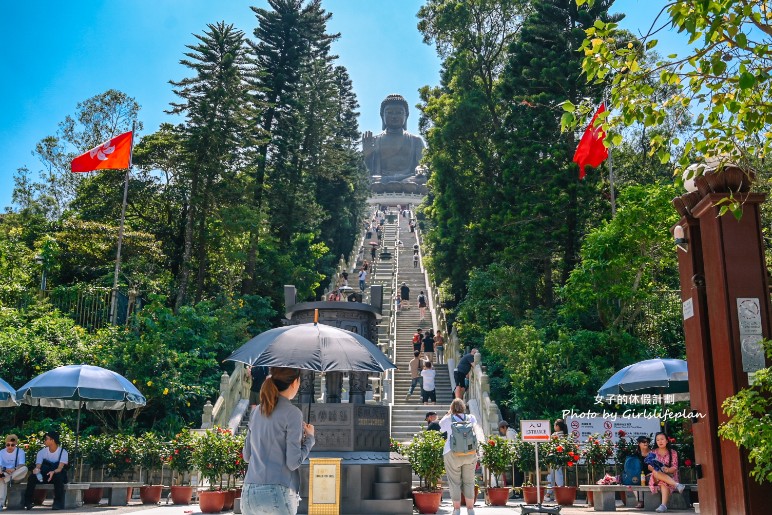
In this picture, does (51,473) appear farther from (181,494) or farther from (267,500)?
(267,500)

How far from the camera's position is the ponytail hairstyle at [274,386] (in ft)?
17.3

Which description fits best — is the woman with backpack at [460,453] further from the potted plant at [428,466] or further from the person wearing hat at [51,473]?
the person wearing hat at [51,473]

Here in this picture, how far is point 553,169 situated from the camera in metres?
26.6

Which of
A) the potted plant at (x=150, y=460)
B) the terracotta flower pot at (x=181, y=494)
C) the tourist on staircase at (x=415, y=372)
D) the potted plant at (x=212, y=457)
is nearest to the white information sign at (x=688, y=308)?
the potted plant at (x=212, y=457)

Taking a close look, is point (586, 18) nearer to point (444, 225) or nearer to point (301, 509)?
point (444, 225)

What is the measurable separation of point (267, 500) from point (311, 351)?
5006mm

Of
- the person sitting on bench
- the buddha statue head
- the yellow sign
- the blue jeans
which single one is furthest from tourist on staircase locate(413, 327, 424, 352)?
the buddha statue head

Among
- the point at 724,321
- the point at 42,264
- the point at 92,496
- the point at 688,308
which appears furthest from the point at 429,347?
the point at 724,321

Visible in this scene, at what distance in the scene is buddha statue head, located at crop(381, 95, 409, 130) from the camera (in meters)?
75.9

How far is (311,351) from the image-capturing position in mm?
9914

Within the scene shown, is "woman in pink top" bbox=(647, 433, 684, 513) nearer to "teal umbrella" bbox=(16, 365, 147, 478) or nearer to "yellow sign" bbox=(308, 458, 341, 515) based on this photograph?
"yellow sign" bbox=(308, 458, 341, 515)

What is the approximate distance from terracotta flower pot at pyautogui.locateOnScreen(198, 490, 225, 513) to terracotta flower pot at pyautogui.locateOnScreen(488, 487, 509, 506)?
4.29 metres

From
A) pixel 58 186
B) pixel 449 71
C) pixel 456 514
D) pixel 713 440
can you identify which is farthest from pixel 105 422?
pixel 58 186

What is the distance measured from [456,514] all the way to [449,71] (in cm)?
2504
